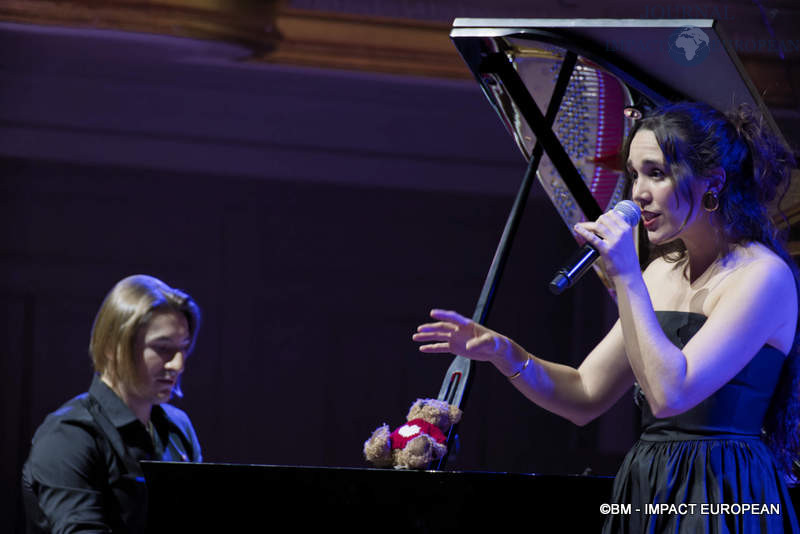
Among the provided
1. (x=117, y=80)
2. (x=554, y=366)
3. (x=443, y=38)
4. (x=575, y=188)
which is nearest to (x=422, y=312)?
(x=443, y=38)

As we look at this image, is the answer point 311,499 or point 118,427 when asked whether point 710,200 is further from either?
point 118,427

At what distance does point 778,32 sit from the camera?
4.43 metres

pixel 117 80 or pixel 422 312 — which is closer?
pixel 117 80

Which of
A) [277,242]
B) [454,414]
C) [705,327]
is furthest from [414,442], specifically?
[277,242]

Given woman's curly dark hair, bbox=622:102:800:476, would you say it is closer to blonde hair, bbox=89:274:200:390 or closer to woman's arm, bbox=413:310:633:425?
woman's arm, bbox=413:310:633:425

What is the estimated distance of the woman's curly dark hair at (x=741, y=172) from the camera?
1.45 metres

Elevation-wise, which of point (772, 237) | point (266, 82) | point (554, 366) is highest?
point (266, 82)

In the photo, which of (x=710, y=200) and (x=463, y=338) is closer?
(x=710, y=200)

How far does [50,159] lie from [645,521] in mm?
3809

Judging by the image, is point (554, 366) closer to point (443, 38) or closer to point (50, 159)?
point (443, 38)

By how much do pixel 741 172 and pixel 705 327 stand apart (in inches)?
10.4

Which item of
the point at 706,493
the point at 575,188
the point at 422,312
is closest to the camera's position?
the point at 706,493

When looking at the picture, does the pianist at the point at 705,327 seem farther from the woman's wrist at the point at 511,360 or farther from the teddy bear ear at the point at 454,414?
the teddy bear ear at the point at 454,414

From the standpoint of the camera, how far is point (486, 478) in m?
1.50
